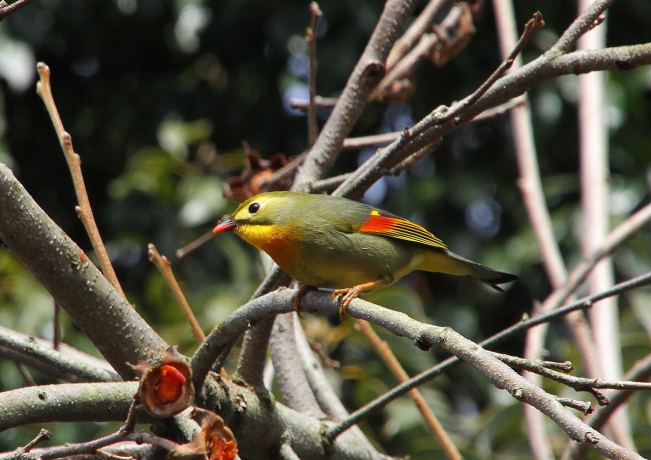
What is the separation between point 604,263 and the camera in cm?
346

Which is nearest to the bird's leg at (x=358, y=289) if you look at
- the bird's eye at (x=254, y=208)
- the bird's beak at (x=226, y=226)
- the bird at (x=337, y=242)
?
the bird at (x=337, y=242)

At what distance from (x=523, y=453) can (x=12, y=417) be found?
3.19 meters

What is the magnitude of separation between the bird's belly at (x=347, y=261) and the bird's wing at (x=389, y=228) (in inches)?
1.7

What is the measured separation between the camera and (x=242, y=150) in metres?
6.89

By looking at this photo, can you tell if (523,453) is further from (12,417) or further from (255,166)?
(12,417)

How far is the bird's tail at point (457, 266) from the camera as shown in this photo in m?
3.18

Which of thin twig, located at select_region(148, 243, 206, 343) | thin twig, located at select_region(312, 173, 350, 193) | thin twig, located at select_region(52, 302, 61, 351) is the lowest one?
thin twig, located at select_region(52, 302, 61, 351)

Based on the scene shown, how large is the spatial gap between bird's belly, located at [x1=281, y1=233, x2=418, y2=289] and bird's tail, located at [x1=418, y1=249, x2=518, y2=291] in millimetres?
255

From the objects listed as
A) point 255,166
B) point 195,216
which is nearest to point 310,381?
Result: point 255,166

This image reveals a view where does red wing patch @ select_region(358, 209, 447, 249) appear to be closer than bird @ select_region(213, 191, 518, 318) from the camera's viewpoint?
No

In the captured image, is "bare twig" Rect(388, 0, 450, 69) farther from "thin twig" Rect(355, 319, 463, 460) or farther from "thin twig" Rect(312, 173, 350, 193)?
"thin twig" Rect(355, 319, 463, 460)

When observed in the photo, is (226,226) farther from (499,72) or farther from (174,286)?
(499,72)

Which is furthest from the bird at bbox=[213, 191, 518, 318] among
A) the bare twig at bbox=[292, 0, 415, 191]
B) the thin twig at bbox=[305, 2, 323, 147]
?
the thin twig at bbox=[305, 2, 323, 147]

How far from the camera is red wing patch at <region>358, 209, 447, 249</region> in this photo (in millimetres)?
3059
